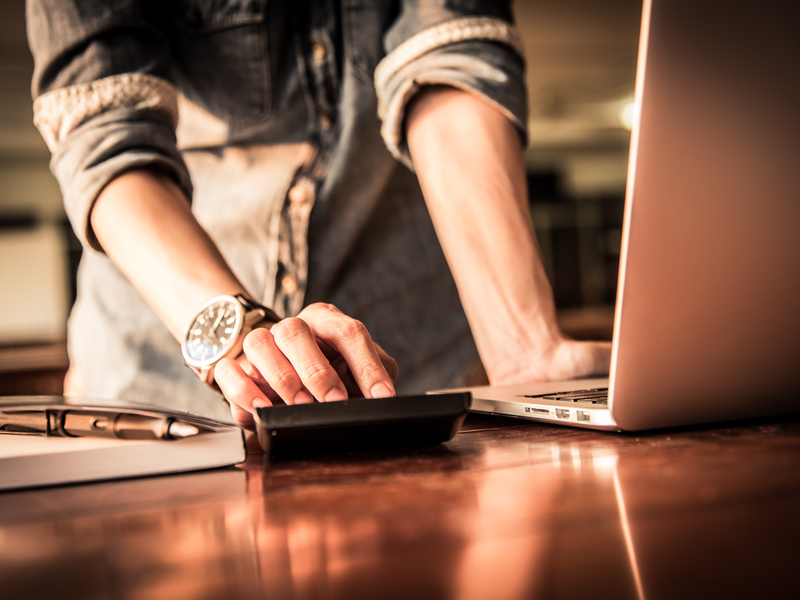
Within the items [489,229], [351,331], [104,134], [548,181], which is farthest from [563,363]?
[548,181]

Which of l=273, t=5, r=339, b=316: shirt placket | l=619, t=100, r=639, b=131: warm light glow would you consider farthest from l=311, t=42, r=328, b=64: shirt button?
l=619, t=100, r=639, b=131: warm light glow

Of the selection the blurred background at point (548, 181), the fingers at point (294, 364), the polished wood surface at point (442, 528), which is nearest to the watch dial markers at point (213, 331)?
the fingers at point (294, 364)

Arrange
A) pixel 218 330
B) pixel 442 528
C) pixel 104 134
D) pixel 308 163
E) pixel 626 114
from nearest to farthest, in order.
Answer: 1. pixel 442 528
2. pixel 218 330
3. pixel 104 134
4. pixel 308 163
5. pixel 626 114

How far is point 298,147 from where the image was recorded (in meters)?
0.95

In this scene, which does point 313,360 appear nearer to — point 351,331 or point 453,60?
point 351,331

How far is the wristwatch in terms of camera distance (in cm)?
57

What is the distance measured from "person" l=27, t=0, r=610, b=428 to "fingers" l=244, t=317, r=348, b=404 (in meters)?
0.19

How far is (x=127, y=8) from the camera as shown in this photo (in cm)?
79

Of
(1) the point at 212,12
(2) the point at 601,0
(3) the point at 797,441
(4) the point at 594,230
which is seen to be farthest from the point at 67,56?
(4) the point at 594,230

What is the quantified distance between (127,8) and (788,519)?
86 cm

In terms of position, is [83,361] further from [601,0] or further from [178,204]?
[601,0]

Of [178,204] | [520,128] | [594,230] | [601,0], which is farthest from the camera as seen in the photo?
[594,230]

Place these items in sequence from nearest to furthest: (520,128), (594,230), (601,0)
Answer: (520,128) < (601,0) < (594,230)

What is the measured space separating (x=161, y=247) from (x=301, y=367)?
0.31 m
